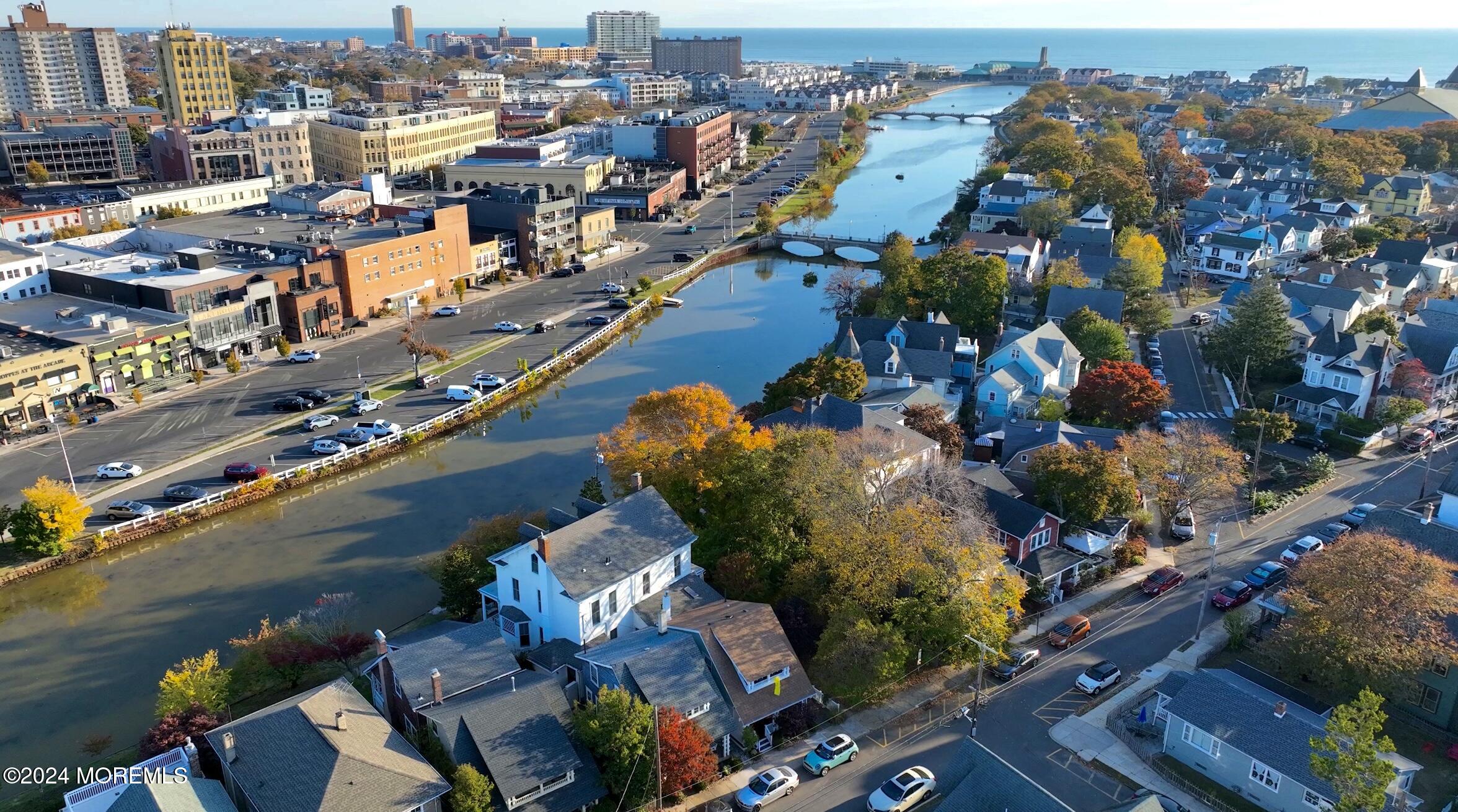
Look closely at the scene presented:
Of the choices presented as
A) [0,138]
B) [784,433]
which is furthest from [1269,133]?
[0,138]

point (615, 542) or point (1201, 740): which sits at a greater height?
point (615, 542)

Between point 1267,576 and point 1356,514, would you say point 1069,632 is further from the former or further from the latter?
point 1356,514

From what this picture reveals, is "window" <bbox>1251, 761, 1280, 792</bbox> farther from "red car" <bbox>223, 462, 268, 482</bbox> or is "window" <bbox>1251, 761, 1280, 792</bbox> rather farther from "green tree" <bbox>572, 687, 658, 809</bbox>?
"red car" <bbox>223, 462, 268, 482</bbox>

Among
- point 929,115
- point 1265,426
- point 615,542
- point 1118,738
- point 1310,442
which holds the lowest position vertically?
point 1118,738

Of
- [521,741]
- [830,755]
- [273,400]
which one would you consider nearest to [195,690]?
[521,741]

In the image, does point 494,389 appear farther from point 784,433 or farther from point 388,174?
point 388,174

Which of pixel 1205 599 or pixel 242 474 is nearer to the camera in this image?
pixel 1205 599

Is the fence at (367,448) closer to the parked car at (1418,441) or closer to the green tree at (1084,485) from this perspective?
the green tree at (1084,485)
